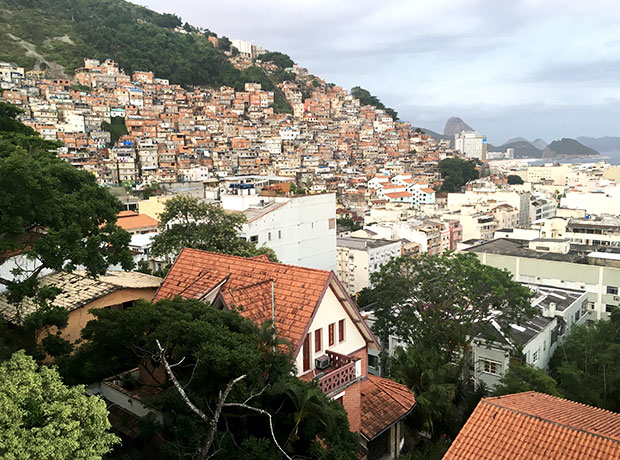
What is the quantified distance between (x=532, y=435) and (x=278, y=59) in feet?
638

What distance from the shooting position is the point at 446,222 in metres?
70.0

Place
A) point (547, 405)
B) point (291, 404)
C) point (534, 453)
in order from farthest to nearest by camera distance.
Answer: point (547, 405) → point (291, 404) → point (534, 453)

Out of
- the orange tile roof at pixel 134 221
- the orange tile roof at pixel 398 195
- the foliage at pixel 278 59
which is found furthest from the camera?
the foliage at pixel 278 59

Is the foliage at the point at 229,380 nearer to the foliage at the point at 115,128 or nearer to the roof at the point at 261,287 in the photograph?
the roof at the point at 261,287

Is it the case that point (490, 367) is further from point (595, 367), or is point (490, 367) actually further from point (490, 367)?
point (595, 367)

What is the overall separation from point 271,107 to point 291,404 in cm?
15361

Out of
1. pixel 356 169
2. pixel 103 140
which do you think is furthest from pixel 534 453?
pixel 356 169

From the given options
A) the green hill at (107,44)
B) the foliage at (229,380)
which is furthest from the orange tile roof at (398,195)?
the foliage at (229,380)

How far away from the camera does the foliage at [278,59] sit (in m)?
191

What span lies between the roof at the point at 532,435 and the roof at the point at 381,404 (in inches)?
157

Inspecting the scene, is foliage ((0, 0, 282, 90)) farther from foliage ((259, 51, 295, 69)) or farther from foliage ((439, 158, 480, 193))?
foliage ((439, 158, 480, 193))

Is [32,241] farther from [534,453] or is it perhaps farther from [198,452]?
[534,453]

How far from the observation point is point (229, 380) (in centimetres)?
1031

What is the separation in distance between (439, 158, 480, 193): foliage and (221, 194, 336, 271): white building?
8056 centimetres
